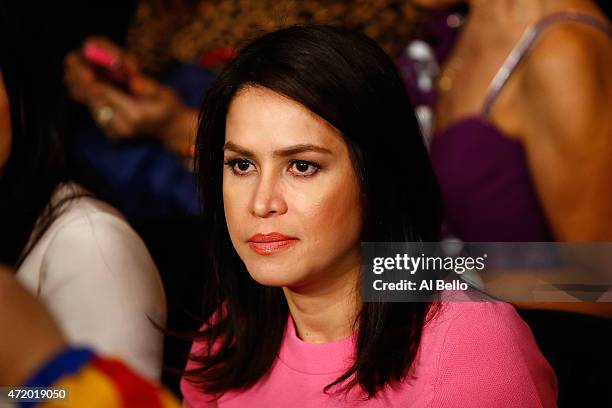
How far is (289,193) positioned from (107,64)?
39.3 inches

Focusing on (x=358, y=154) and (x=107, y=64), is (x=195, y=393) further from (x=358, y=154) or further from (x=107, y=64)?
(x=107, y=64)

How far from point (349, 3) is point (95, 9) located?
52 centimetres

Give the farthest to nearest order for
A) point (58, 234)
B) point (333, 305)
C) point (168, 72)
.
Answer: point (168, 72) → point (58, 234) → point (333, 305)

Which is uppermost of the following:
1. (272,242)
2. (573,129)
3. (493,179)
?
(272,242)

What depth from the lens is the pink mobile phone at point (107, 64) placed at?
1.68 meters

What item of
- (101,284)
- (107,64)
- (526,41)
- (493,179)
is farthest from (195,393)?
(107,64)

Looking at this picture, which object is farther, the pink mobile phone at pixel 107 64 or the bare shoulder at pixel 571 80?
the pink mobile phone at pixel 107 64

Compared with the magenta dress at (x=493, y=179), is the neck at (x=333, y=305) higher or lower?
higher

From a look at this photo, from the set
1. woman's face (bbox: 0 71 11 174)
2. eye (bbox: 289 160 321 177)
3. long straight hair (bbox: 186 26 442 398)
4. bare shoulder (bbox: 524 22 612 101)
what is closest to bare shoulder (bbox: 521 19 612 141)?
bare shoulder (bbox: 524 22 612 101)

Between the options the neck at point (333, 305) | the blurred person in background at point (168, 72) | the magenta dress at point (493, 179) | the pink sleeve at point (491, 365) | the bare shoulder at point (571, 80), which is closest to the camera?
the pink sleeve at point (491, 365)

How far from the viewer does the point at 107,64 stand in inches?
66.5

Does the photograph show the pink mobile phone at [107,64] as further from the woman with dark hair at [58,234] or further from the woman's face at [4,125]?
the woman's face at [4,125]

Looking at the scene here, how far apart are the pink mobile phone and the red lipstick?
3.17 ft

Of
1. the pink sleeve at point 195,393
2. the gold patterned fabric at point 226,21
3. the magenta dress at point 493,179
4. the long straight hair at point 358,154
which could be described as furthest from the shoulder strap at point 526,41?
the pink sleeve at point 195,393
